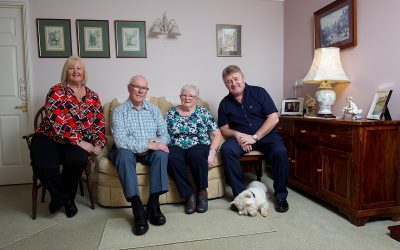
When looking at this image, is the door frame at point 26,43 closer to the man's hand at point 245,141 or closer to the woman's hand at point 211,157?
the woman's hand at point 211,157

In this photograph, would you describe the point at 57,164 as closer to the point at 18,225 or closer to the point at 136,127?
the point at 18,225

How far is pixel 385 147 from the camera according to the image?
1.89 m

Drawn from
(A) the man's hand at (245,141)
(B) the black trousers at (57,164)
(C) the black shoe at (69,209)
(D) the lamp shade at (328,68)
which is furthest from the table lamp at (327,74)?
(C) the black shoe at (69,209)

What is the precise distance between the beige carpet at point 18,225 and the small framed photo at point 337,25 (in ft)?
9.19

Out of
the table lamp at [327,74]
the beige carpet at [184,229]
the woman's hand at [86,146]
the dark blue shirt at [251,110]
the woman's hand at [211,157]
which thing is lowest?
the beige carpet at [184,229]

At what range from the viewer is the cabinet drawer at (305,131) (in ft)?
7.56

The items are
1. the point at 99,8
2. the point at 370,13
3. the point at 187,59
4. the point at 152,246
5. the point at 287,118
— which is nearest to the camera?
the point at 152,246

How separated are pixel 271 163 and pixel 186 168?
0.70 m

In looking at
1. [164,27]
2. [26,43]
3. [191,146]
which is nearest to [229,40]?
[164,27]

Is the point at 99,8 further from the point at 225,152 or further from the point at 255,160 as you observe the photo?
the point at 255,160

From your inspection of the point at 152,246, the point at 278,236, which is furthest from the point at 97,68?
the point at 278,236

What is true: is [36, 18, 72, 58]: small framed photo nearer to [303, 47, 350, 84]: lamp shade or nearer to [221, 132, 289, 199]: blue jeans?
[221, 132, 289, 199]: blue jeans

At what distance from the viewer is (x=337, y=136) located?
6.69ft

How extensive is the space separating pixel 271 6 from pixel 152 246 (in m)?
3.13
